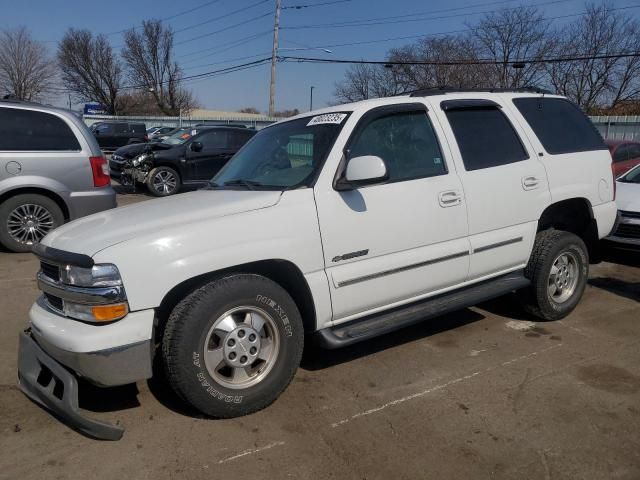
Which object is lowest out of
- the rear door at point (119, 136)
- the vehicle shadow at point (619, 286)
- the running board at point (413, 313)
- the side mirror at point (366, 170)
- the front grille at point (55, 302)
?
the vehicle shadow at point (619, 286)

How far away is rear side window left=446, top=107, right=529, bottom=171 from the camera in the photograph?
4.06 meters

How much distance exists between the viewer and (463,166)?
3.97 m

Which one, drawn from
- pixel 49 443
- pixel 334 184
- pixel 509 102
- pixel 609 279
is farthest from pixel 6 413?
pixel 609 279

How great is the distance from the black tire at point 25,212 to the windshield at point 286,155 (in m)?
3.87

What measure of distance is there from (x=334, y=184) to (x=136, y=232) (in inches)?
48.4

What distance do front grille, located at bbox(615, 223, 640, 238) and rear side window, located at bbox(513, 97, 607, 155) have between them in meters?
1.95

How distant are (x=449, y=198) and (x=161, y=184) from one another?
34.0ft

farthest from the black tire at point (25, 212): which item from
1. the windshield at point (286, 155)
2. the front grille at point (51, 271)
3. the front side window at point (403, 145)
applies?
the front side window at point (403, 145)

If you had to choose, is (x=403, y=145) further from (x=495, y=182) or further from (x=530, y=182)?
(x=530, y=182)

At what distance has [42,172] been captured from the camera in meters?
6.99

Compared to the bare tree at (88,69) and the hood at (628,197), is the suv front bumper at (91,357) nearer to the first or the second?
the hood at (628,197)

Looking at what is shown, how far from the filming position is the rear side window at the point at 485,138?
160 inches

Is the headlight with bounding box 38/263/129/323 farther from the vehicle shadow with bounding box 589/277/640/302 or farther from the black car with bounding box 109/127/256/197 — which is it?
the black car with bounding box 109/127/256/197

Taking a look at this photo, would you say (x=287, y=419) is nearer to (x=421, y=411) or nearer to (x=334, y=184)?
(x=421, y=411)
